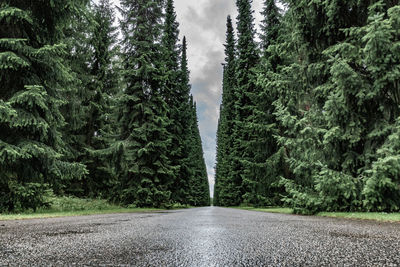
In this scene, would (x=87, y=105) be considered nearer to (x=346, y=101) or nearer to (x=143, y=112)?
(x=143, y=112)

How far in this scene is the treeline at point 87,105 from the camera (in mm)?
7539

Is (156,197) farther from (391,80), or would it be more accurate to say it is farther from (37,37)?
(391,80)

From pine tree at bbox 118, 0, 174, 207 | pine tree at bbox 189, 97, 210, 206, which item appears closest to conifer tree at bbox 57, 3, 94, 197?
pine tree at bbox 118, 0, 174, 207

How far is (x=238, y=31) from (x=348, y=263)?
24.7m

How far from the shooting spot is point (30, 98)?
23.5 ft

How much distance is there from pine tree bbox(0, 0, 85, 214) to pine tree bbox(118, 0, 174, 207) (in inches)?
240

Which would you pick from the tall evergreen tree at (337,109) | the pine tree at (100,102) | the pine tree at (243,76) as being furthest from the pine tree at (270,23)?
the pine tree at (100,102)

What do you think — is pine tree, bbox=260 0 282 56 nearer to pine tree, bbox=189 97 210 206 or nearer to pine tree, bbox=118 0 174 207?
pine tree, bbox=118 0 174 207

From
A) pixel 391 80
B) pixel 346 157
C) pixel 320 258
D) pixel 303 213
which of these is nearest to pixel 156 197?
pixel 303 213

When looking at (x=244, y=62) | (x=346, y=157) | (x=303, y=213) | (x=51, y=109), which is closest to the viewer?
(x=346, y=157)

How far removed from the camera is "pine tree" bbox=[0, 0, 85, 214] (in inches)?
280

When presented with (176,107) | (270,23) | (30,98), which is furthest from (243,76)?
(30,98)

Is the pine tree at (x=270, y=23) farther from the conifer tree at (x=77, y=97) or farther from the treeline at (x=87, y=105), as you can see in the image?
the conifer tree at (x=77, y=97)

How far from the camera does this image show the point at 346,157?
6.62 metres
